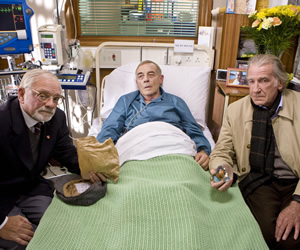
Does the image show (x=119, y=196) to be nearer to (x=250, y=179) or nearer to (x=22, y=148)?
(x=22, y=148)

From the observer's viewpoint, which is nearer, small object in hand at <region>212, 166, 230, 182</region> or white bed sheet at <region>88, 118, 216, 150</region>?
small object in hand at <region>212, 166, 230, 182</region>

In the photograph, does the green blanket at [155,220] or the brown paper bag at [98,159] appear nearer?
the green blanket at [155,220]

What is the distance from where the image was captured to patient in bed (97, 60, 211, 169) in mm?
1992

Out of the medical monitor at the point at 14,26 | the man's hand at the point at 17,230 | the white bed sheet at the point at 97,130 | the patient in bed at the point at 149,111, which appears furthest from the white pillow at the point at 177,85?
the man's hand at the point at 17,230

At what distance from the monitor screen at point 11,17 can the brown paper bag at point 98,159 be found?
1.25 metres

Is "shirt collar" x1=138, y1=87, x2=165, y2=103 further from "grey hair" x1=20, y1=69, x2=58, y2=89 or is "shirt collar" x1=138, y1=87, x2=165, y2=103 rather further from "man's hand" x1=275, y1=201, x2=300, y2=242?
"man's hand" x1=275, y1=201, x2=300, y2=242

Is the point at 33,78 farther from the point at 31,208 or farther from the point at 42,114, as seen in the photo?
the point at 31,208

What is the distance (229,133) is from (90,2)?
80.9 inches

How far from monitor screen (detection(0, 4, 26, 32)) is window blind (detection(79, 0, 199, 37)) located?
0.85 metres

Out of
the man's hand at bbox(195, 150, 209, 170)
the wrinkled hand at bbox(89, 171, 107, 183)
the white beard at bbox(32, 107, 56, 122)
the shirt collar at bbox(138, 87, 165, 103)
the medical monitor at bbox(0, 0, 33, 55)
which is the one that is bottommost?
the man's hand at bbox(195, 150, 209, 170)

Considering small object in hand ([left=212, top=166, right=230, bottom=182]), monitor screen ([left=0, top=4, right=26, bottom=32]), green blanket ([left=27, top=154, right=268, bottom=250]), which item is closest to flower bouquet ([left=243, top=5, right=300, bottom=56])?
small object in hand ([left=212, top=166, right=230, bottom=182])

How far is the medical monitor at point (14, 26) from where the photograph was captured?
2053mm

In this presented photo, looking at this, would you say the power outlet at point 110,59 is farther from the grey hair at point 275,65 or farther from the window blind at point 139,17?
the grey hair at point 275,65

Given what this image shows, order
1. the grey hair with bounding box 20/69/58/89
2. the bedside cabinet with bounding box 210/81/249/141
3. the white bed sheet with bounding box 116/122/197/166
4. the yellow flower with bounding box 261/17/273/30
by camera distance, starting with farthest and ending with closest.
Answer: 1. the bedside cabinet with bounding box 210/81/249/141
2. the yellow flower with bounding box 261/17/273/30
3. the white bed sheet with bounding box 116/122/197/166
4. the grey hair with bounding box 20/69/58/89
